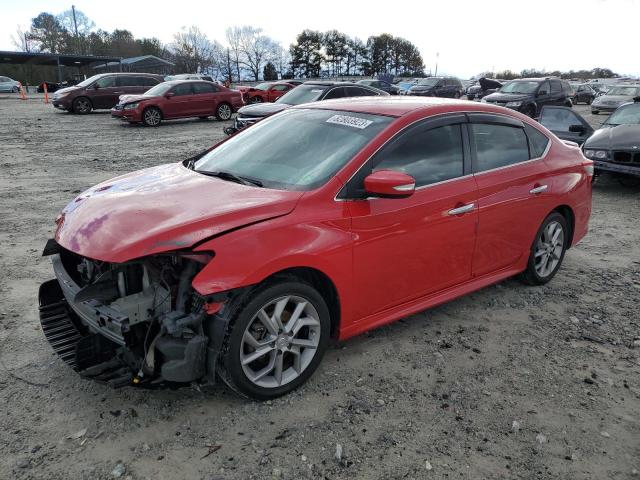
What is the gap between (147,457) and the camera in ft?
8.73

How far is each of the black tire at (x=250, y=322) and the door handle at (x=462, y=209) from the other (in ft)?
4.02

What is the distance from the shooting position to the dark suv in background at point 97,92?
21312 millimetres

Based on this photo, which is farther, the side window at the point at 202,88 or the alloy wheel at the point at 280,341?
the side window at the point at 202,88

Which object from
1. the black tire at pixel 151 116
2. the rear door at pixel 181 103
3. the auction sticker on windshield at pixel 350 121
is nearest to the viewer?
the auction sticker on windshield at pixel 350 121

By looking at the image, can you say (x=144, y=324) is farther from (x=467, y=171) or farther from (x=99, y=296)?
(x=467, y=171)

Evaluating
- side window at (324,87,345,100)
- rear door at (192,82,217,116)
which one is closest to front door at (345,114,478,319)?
side window at (324,87,345,100)

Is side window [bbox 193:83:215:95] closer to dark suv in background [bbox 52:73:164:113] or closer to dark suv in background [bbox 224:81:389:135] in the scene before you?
dark suv in background [bbox 52:73:164:113]

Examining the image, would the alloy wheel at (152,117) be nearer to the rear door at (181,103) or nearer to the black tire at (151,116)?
the black tire at (151,116)

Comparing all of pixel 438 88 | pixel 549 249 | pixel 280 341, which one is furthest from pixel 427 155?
pixel 438 88

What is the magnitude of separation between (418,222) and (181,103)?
16.6 meters

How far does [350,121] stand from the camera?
147 inches

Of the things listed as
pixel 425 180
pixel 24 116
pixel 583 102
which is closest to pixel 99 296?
pixel 425 180

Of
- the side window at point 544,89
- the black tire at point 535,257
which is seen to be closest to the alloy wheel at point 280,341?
the black tire at point 535,257

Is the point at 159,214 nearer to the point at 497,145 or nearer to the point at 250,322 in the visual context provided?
the point at 250,322
